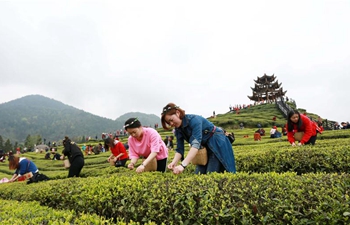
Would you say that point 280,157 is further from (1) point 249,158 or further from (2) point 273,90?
(2) point 273,90

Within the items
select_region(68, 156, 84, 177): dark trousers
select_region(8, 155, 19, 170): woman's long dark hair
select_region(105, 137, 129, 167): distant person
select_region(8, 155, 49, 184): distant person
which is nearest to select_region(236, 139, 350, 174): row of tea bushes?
select_region(105, 137, 129, 167): distant person

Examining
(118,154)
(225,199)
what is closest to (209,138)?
(225,199)

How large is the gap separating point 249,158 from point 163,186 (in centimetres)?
445

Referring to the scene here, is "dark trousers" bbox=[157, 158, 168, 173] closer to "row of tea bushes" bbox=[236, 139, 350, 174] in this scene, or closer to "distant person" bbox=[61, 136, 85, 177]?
"row of tea bushes" bbox=[236, 139, 350, 174]

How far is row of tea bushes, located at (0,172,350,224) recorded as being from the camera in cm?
239

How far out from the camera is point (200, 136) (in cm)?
401

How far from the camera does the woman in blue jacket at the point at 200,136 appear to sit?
13.4 feet

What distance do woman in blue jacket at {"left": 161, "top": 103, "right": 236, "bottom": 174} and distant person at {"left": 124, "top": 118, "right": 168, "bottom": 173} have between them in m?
Answer: 0.65

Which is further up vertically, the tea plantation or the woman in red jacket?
the woman in red jacket

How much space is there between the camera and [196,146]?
12.8 ft

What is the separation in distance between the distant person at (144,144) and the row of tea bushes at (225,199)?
0.78 metres

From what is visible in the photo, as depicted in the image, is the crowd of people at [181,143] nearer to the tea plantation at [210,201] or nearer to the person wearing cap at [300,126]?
the person wearing cap at [300,126]

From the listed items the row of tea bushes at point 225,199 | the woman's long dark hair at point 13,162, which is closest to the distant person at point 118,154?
the woman's long dark hair at point 13,162

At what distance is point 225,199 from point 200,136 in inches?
52.2
